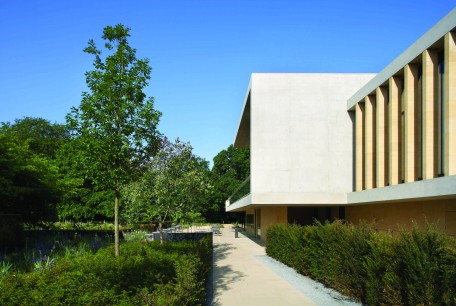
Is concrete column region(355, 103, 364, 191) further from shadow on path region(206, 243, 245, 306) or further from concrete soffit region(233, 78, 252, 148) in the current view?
shadow on path region(206, 243, 245, 306)

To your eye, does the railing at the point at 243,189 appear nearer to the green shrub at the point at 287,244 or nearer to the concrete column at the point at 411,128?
the green shrub at the point at 287,244

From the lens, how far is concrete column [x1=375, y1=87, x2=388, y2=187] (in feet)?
63.4

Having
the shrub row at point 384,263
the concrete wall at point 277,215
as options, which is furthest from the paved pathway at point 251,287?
the concrete wall at point 277,215

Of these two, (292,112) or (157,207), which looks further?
(292,112)

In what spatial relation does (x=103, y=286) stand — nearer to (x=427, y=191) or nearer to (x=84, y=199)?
(x=427, y=191)

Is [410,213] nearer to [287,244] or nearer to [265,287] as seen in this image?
[287,244]

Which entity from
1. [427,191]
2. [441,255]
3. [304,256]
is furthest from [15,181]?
[441,255]

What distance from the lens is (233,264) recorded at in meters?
19.1

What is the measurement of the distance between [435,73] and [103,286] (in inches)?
530

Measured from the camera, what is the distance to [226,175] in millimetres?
78125

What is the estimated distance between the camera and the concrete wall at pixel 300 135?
23609mm

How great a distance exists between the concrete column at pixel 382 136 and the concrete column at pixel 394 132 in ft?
3.71

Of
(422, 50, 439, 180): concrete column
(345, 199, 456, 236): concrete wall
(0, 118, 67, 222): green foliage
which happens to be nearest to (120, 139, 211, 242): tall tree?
(0, 118, 67, 222): green foliage

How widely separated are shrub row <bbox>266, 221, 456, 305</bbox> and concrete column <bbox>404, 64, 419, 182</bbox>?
16.1ft
